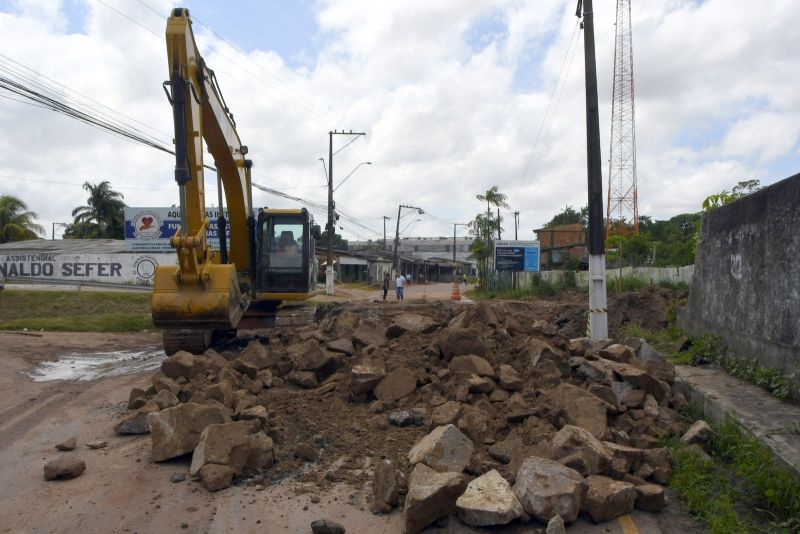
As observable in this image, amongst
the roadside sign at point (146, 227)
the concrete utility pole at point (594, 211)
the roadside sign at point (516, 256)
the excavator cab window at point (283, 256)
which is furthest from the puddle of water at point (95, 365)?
the roadside sign at point (516, 256)

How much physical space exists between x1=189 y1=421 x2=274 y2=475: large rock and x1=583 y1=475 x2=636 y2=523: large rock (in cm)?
285

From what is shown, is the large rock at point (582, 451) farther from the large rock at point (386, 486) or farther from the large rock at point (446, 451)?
the large rock at point (386, 486)

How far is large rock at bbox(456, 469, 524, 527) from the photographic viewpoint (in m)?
4.94

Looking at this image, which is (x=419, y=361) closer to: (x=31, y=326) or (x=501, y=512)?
(x=501, y=512)

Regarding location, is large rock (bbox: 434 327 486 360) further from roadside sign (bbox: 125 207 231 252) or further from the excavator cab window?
roadside sign (bbox: 125 207 231 252)

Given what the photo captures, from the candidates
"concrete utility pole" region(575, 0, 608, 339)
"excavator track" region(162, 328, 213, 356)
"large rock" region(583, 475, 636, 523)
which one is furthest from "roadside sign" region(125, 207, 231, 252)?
"large rock" region(583, 475, 636, 523)

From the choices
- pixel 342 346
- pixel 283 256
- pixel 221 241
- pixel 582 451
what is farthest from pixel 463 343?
pixel 283 256

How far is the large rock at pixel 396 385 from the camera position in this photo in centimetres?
794

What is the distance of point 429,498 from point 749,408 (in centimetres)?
390

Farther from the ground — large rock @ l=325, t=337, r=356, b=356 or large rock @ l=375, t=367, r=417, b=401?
large rock @ l=325, t=337, r=356, b=356

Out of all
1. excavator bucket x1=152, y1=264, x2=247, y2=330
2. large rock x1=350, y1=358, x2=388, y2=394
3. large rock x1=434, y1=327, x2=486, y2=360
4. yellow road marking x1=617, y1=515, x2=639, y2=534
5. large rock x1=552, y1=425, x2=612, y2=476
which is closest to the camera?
yellow road marking x1=617, y1=515, x2=639, y2=534

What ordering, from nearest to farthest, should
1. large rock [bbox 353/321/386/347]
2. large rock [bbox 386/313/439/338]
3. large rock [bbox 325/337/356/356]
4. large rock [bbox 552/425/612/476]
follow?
large rock [bbox 552/425/612/476], large rock [bbox 325/337/356/356], large rock [bbox 353/321/386/347], large rock [bbox 386/313/439/338]

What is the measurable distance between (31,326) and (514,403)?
1772 centimetres

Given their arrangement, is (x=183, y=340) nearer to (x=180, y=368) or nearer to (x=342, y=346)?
(x=180, y=368)
